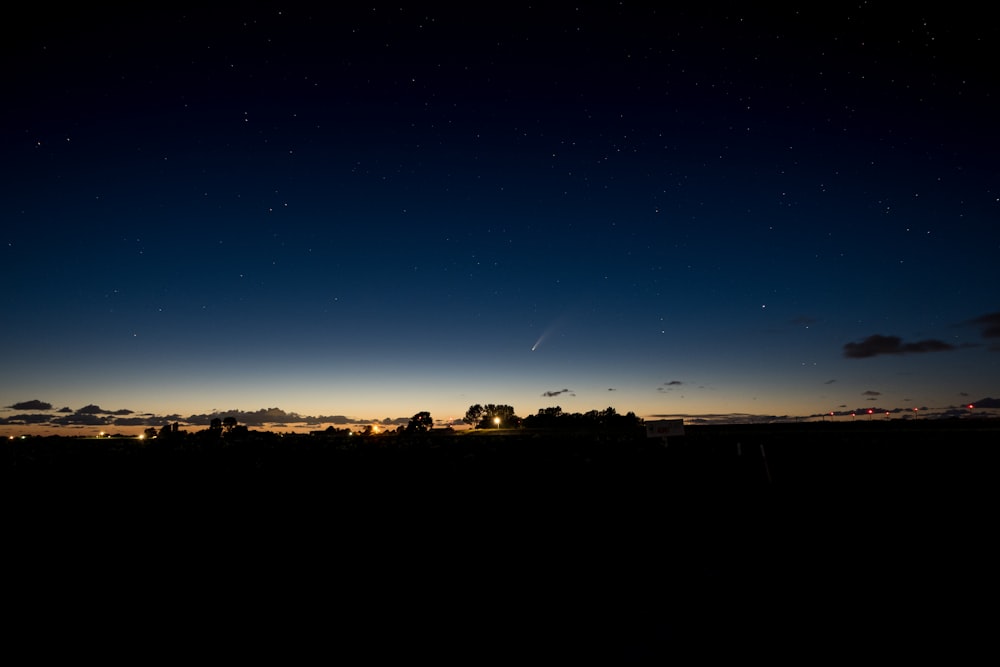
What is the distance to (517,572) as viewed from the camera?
7.74 metres

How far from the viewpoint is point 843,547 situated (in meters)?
8.45

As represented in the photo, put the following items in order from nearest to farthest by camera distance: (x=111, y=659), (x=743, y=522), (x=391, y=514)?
(x=111, y=659)
(x=743, y=522)
(x=391, y=514)

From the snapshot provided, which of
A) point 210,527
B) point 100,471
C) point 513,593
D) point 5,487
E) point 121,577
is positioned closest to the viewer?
point 513,593

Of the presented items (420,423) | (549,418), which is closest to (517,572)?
(420,423)

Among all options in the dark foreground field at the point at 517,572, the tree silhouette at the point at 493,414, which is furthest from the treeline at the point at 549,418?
the dark foreground field at the point at 517,572

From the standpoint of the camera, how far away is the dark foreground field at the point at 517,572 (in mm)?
5324

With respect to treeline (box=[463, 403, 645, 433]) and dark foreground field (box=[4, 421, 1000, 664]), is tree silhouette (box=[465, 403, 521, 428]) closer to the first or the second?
treeline (box=[463, 403, 645, 433])

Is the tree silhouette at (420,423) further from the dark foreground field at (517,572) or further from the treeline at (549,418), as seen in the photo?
the dark foreground field at (517,572)

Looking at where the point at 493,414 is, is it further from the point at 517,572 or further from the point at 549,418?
the point at 517,572

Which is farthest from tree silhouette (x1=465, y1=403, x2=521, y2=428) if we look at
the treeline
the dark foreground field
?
the dark foreground field

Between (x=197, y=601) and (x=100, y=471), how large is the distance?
2601 cm

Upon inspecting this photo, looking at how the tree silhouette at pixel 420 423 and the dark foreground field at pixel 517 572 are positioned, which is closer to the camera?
the dark foreground field at pixel 517 572

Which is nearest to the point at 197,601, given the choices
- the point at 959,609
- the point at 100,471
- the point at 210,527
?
the point at 210,527

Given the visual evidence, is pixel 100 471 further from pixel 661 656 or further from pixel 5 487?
pixel 661 656
